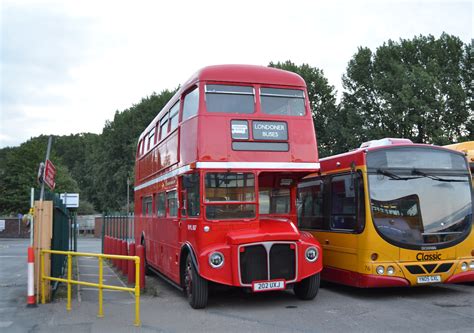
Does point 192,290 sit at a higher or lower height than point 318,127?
lower

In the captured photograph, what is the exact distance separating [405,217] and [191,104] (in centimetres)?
472

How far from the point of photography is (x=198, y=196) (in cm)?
955


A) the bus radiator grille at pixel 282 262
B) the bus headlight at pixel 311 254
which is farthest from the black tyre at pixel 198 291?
the bus headlight at pixel 311 254

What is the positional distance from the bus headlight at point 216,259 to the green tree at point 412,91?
23253mm

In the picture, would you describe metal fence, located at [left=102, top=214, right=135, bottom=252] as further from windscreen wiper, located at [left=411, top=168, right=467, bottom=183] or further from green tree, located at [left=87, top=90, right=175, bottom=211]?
green tree, located at [left=87, top=90, right=175, bottom=211]

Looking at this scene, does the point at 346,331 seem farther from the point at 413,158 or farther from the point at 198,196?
the point at 413,158

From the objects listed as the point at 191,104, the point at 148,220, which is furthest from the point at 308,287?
the point at 148,220

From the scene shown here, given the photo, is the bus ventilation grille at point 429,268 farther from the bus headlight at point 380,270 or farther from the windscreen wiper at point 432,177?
the windscreen wiper at point 432,177

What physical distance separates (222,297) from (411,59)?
27951 mm

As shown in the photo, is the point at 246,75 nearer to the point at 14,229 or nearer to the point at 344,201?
the point at 344,201

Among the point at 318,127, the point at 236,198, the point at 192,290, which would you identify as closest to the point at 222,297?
the point at 192,290

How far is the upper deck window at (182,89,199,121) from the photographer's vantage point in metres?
9.97

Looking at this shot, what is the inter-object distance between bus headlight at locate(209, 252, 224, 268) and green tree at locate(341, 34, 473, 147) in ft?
76.3

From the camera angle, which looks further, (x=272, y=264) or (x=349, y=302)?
(x=349, y=302)
